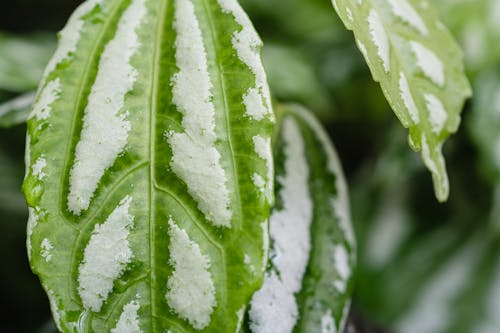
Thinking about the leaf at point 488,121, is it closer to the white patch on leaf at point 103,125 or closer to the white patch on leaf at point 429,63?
the white patch on leaf at point 429,63

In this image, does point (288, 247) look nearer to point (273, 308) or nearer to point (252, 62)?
point (273, 308)

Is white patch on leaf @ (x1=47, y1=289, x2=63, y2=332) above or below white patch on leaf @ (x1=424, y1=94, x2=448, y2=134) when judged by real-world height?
below

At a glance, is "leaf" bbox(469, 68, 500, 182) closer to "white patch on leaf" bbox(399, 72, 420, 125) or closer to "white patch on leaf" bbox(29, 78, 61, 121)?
"white patch on leaf" bbox(399, 72, 420, 125)

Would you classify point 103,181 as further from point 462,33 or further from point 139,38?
point 462,33

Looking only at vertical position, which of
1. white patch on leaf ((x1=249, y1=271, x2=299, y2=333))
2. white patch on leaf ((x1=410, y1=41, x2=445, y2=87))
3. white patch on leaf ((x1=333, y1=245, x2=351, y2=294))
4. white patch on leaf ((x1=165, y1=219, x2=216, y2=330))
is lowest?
white patch on leaf ((x1=333, y1=245, x2=351, y2=294))

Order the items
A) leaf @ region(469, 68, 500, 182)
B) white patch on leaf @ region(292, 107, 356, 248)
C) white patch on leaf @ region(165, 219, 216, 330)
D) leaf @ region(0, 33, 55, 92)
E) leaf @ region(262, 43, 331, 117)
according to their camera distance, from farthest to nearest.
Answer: leaf @ region(262, 43, 331, 117) < leaf @ region(469, 68, 500, 182) < leaf @ region(0, 33, 55, 92) < white patch on leaf @ region(292, 107, 356, 248) < white patch on leaf @ region(165, 219, 216, 330)

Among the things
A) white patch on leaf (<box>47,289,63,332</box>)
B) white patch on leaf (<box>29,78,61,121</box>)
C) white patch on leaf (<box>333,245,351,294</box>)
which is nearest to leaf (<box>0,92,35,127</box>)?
white patch on leaf (<box>29,78,61,121</box>)

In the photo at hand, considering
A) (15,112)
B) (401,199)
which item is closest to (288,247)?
(15,112)
